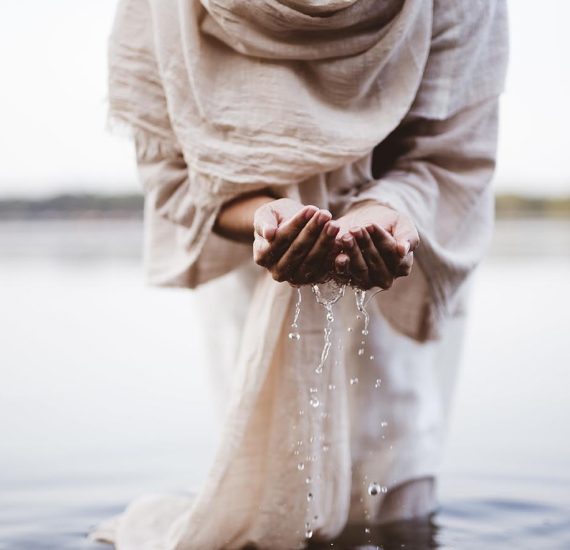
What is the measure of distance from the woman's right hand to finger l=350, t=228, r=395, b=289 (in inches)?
1.5

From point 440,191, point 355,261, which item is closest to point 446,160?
point 440,191

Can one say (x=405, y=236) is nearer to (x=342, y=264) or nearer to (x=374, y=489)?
(x=342, y=264)

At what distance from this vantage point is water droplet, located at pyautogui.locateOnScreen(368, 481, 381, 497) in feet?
6.98

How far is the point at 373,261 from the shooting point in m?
1.58

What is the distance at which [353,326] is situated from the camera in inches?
80.8

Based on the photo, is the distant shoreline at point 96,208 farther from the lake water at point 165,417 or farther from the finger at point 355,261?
the finger at point 355,261

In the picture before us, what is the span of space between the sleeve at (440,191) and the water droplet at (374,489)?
12.6 inches

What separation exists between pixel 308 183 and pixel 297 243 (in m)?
0.38

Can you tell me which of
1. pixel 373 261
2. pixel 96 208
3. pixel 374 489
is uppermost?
pixel 373 261

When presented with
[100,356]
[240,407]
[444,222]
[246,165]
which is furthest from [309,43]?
[100,356]

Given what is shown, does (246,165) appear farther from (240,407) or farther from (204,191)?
(240,407)

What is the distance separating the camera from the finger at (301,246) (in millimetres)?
1501

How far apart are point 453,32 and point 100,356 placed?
3004 millimetres

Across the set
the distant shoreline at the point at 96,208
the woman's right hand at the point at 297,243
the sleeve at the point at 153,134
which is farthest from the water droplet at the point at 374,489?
the distant shoreline at the point at 96,208
